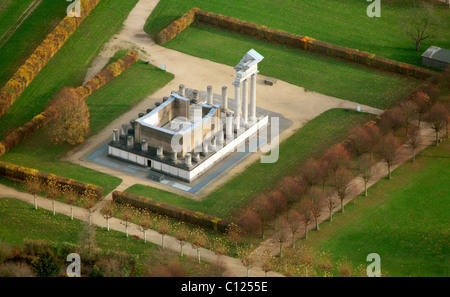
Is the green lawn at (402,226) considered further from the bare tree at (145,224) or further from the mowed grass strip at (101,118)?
the mowed grass strip at (101,118)

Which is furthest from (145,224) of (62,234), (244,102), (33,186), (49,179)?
(244,102)

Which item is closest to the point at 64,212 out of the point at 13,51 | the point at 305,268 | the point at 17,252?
the point at 17,252

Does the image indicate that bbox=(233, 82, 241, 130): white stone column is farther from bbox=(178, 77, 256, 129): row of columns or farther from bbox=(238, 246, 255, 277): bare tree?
bbox=(238, 246, 255, 277): bare tree

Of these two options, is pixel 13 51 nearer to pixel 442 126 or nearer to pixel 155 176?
pixel 155 176

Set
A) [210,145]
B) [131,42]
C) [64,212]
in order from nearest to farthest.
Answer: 1. [64,212]
2. [210,145]
3. [131,42]

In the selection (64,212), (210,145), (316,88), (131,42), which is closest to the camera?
(64,212)

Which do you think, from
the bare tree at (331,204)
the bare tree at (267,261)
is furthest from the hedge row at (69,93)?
the bare tree at (267,261)
